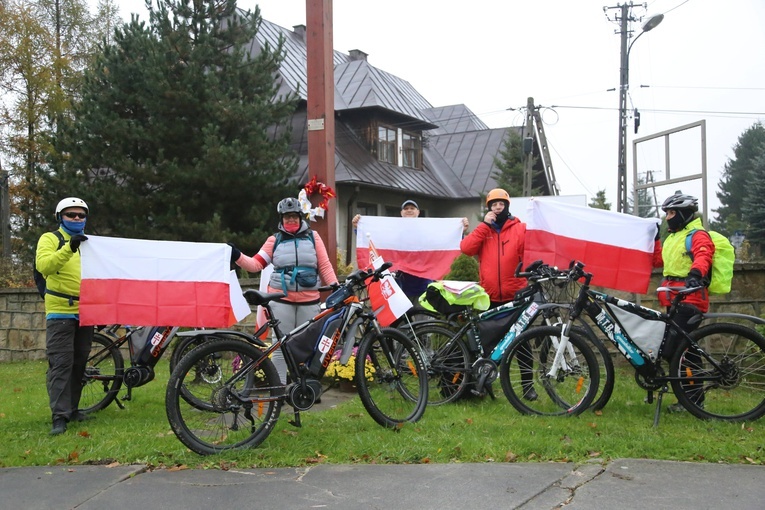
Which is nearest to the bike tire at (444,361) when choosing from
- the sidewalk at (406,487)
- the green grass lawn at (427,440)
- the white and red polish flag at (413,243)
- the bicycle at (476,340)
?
the bicycle at (476,340)

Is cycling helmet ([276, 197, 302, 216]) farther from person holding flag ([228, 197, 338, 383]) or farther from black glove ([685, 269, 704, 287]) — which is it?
black glove ([685, 269, 704, 287])

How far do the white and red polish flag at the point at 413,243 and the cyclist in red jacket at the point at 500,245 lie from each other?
57.3 inches

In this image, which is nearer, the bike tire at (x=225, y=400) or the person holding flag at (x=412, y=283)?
the bike tire at (x=225, y=400)

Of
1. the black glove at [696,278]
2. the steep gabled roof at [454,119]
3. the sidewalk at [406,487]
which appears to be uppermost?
the steep gabled roof at [454,119]

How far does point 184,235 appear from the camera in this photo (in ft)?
55.2

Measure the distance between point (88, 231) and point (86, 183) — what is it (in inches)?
44.2

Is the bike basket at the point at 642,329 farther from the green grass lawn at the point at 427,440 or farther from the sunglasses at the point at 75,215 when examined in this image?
the sunglasses at the point at 75,215

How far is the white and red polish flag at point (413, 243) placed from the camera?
8.40 m

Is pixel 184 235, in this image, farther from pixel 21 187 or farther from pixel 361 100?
pixel 21 187

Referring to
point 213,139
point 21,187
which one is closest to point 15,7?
point 21,187

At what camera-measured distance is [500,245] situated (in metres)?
6.95

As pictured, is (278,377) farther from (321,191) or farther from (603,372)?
(321,191)

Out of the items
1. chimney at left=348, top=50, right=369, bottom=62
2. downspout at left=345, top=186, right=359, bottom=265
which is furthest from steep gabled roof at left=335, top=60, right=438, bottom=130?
chimney at left=348, top=50, right=369, bottom=62

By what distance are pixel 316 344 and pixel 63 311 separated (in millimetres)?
2243
